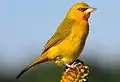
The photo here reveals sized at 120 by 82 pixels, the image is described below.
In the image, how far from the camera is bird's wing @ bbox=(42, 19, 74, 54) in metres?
10.1

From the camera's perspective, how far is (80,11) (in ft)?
33.8

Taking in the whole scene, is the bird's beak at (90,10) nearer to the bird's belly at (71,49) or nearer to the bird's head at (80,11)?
the bird's head at (80,11)

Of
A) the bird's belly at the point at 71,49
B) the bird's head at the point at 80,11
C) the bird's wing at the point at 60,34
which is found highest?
the bird's head at the point at 80,11

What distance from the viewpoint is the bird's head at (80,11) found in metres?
9.84

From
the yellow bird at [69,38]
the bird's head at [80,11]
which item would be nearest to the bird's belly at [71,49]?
the yellow bird at [69,38]

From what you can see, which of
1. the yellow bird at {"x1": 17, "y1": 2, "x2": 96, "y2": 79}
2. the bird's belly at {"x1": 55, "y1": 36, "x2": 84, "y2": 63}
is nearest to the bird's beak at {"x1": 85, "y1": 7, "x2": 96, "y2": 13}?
the yellow bird at {"x1": 17, "y1": 2, "x2": 96, "y2": 79}

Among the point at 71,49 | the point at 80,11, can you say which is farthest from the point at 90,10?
the point at 71,49

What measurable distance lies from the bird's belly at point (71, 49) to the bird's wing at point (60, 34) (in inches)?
3.8

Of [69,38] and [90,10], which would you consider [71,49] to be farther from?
[90,10]

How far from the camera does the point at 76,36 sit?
398 inches

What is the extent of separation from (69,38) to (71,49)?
318 mm

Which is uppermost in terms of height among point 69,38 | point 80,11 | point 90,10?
point 80,11

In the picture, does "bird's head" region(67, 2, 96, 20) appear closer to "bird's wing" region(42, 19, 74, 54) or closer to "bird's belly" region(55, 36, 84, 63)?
"bird's wing" region(42, 19, 74, 54)

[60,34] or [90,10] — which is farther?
[60,34]
